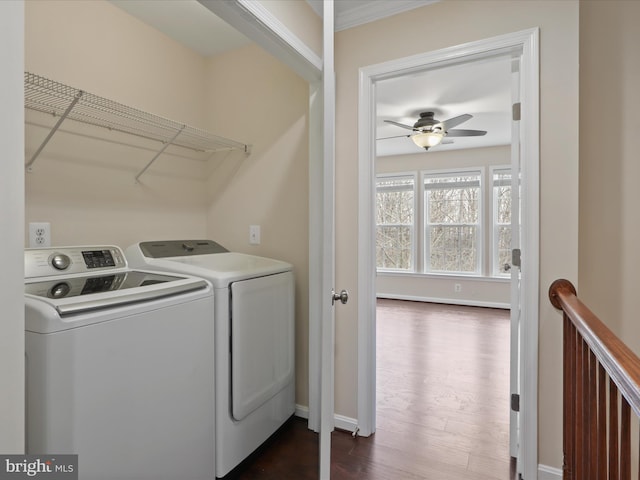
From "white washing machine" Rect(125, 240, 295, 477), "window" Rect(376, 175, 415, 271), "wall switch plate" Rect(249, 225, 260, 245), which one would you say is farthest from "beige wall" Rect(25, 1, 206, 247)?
"window" Rect(376, 175, 415, 271)

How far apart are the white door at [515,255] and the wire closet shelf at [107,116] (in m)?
1.60

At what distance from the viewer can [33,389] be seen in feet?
3.16

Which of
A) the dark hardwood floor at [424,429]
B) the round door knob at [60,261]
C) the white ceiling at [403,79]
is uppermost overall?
the white ceiling at [403,79]

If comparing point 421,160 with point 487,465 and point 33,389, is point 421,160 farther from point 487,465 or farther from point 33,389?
point 33,389

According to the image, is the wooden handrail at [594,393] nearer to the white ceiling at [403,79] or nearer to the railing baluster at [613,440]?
the railing baluster at [613,440]

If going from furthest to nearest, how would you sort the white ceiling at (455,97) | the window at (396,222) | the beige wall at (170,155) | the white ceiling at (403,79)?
1. the window at (396,222)
2. the white ceiling at (455,97)
3. the white ceiling at (403,79)
4. the beige wall at (170,155)

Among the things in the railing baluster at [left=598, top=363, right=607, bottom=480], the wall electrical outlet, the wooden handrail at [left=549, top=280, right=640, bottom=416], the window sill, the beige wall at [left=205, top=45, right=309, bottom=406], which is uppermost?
the beige wall at [left=205, top=45, right=309, bottom=406]

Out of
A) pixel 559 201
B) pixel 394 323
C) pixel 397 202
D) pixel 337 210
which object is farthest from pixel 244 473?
pixel 397 202

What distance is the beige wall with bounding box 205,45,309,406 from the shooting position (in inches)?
86.8

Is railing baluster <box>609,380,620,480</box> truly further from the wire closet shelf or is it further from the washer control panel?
the wire closet shelf

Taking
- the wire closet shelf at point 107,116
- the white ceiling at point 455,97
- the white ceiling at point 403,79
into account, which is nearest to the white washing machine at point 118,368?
the wire closet shelf at point 107,116

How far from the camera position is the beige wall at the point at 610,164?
160 cm

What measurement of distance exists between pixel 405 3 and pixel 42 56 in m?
1.86

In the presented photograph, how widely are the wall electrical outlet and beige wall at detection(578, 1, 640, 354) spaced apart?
259cm
